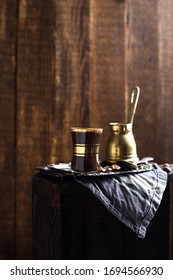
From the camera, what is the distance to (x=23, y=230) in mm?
1594

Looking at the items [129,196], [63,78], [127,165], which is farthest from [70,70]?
[129,196]

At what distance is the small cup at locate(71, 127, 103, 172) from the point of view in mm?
1140

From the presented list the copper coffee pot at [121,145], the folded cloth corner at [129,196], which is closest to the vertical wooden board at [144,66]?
the copper coffee pot at [121,145]

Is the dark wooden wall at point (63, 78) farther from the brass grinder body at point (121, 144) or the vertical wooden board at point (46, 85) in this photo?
the brass grinder body at point (121, 144)

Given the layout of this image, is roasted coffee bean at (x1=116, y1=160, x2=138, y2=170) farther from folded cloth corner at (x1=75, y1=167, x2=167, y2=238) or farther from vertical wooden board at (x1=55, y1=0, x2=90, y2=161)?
vertical wooden board at (x1=55, y1=0, x2=90, y2=161)

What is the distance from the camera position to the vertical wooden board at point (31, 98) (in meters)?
1.57

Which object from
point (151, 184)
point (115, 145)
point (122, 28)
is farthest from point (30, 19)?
point (151, 184)

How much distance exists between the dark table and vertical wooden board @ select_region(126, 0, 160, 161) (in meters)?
0.56

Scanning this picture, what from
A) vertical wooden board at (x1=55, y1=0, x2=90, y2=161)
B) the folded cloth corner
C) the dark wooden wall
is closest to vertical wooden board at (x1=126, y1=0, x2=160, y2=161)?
the dark wooden wall

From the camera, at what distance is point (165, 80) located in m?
1.89

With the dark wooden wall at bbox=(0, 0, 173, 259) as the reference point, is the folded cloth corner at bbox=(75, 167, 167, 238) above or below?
below

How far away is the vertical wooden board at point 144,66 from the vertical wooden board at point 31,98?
0.43 meters

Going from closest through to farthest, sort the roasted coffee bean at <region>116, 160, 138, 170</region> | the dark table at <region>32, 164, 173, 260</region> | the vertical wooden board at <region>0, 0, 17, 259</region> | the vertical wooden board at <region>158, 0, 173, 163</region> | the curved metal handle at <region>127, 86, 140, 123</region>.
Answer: the dark table at <region>32, 164, 173, 260</region>, the roasted coffee bean at <region>116, 160, 138, 170</region>, the curved metal handle at <region>127, 86, 140, 123</region>, the vertical wooden board at <region>0, 0, 17, 259</region>, the vertical wooden board at <region>158, 0, 173, 163</region>

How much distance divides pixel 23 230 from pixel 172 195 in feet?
2.69
